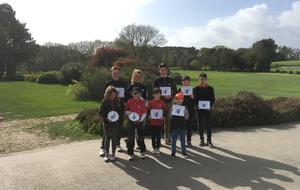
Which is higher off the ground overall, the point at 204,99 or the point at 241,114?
the point at 204,99

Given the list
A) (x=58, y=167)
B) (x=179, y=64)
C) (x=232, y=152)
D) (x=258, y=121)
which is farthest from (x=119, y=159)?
(x=179, y=64)

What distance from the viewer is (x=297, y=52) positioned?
104750 mm

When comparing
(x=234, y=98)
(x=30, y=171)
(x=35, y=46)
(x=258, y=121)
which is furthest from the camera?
(x=35, y=46)

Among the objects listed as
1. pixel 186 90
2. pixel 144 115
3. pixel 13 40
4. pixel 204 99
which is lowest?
pixel 144 115

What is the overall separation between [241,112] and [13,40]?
51.8 m

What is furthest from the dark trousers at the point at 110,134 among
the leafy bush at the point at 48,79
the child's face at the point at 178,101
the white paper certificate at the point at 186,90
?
the leafy bush at the point at 48,79

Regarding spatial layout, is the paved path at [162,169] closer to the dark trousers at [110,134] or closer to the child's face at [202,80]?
the dark trousers at [110,134]

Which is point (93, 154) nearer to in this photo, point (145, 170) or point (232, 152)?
point (145, 170)

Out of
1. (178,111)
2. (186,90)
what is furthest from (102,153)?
(186,90)

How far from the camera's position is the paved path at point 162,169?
5.05 metres

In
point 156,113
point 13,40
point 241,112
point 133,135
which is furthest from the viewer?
point 13,40

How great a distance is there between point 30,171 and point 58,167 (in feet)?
1.70

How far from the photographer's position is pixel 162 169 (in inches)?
226

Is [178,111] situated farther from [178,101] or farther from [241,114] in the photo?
[241,114]
